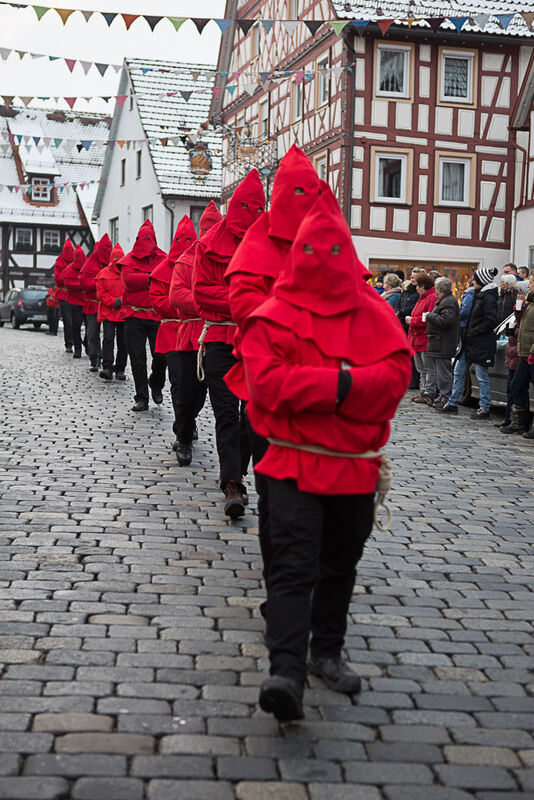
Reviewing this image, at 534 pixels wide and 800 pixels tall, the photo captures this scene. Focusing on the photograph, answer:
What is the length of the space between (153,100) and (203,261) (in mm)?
36573

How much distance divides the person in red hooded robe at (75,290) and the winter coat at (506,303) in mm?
8833

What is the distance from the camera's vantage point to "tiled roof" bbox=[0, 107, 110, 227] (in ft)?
188

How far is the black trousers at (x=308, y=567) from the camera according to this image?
3.63 metres

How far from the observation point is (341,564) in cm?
→ 396

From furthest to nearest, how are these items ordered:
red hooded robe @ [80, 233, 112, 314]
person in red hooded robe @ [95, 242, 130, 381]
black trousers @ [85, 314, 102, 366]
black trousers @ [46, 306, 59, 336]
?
black trousers @ [46, 306, 59, 336]
red hooded robe @ [80, 233, 112, 314]
black trousers @ [85, 314, 102, 366]
person in red hooded robe @ [95, 242, 130, 381]

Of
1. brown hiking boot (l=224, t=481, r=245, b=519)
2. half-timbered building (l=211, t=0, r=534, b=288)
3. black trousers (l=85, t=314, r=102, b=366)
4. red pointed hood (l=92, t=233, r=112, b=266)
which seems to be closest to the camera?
brown hiking boot (l=224, t=481, r=245, b=519)

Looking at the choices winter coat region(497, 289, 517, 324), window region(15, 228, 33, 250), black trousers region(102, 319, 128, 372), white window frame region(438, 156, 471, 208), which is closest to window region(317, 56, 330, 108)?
white window frame region(438, 156, 471, 208)

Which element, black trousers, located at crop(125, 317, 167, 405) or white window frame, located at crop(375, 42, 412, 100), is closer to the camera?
black trousers, located at crop(125, 317, 167, 405)

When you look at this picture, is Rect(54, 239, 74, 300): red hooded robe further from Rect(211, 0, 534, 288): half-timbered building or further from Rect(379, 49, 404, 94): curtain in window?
Rect(379, 49, 404, 94): curtain in window

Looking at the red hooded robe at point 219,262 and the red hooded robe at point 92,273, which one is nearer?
the red hooded robe at point 219,262

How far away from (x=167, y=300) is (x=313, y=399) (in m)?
6.84

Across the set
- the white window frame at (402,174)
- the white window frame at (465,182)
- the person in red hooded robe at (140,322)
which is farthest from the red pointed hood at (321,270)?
the white window frame at (465,182)

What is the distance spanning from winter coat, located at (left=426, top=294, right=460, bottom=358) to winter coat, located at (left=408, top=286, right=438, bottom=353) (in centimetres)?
65

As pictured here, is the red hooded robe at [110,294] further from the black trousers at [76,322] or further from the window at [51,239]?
the window at [51,239]
